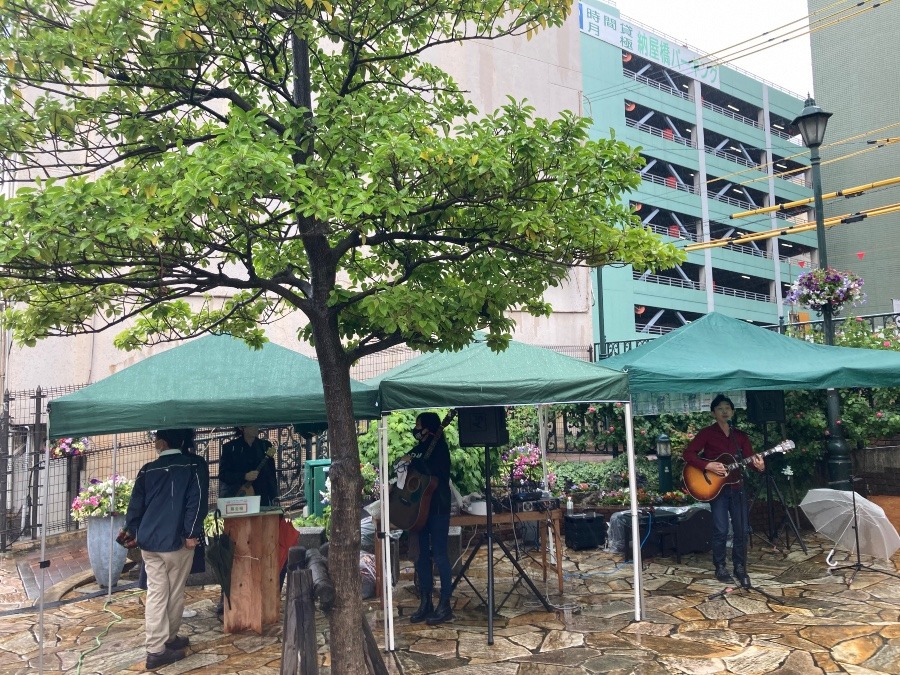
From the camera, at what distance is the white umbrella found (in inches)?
313

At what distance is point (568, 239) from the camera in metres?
5.32

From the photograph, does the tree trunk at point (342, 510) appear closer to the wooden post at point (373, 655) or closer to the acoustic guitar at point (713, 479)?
the wooden post at point (373, 655)

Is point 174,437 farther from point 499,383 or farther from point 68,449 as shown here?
point 68,449

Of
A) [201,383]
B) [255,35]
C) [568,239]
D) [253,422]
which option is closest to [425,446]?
[253,422]

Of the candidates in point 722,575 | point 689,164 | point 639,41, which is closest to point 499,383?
point 722,575

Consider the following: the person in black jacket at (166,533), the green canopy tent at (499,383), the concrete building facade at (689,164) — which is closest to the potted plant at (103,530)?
the person in black jacket at (166,533)

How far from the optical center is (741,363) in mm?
7891

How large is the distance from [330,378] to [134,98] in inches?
102

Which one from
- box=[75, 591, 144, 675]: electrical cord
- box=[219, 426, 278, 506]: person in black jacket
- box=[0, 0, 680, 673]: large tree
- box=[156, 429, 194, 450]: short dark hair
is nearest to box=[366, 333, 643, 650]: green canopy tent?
box=[0, 0, 680, 673]: large tree

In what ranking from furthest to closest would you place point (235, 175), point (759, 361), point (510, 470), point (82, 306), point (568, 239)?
point (510, 470), point (759, 361), point (82, 306), point (568, 239), point (235, 175)

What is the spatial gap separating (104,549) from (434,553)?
4.78 metres

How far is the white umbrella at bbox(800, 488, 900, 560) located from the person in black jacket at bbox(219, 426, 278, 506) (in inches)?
250

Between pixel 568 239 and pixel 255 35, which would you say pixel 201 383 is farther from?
pixel 568 239

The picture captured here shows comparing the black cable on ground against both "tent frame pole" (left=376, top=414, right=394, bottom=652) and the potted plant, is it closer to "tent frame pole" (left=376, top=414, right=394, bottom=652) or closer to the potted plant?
the potted plant
